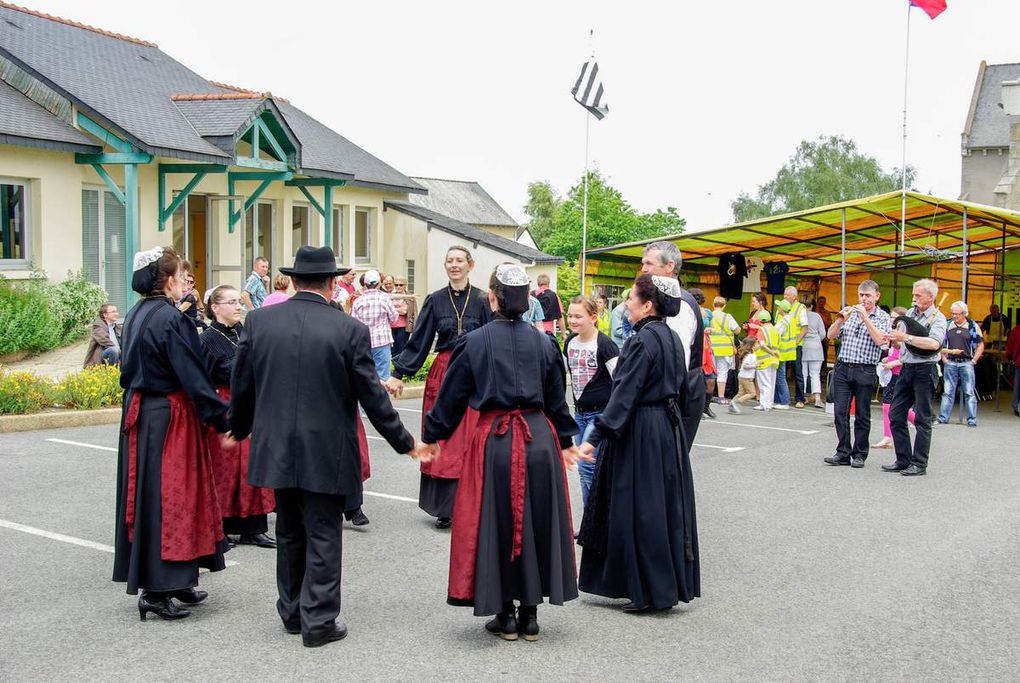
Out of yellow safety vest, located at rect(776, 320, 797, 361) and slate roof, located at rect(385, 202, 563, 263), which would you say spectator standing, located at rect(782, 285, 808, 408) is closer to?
yellow safety vest, located at rect(776, 320, 797, 361)

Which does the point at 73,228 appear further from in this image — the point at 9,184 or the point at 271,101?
the point at 271,101

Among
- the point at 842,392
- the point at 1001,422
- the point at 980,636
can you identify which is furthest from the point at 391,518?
the point at 1001,422

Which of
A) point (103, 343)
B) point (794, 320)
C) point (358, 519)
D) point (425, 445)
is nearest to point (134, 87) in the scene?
point (103, 343)

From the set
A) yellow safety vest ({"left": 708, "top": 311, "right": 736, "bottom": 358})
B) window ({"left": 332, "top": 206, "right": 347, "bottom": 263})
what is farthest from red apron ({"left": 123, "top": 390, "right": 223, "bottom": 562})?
window ({"left": 332, "top": 206, "right": 347, "bottom": 263})

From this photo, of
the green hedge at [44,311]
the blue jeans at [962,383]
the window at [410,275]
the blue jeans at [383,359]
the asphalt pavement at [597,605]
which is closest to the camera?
the asphalt pavement at [597,605]

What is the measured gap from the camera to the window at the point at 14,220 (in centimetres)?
1809

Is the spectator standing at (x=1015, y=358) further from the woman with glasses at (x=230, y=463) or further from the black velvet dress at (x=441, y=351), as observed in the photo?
the woman with glasses at (x=230, y=463)

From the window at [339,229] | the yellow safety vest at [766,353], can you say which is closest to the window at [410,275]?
the window at [339,229]

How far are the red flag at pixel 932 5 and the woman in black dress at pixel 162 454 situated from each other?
15152mm

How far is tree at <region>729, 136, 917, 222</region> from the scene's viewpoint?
252 feet

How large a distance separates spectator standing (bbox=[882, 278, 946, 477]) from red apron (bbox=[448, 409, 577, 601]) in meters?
6.69

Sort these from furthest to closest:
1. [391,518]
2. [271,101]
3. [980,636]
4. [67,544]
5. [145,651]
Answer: [271,101], [391,518], [67,544], [980,636], [145,651]

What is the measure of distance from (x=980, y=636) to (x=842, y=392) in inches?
230

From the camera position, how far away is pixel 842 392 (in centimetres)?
1140
